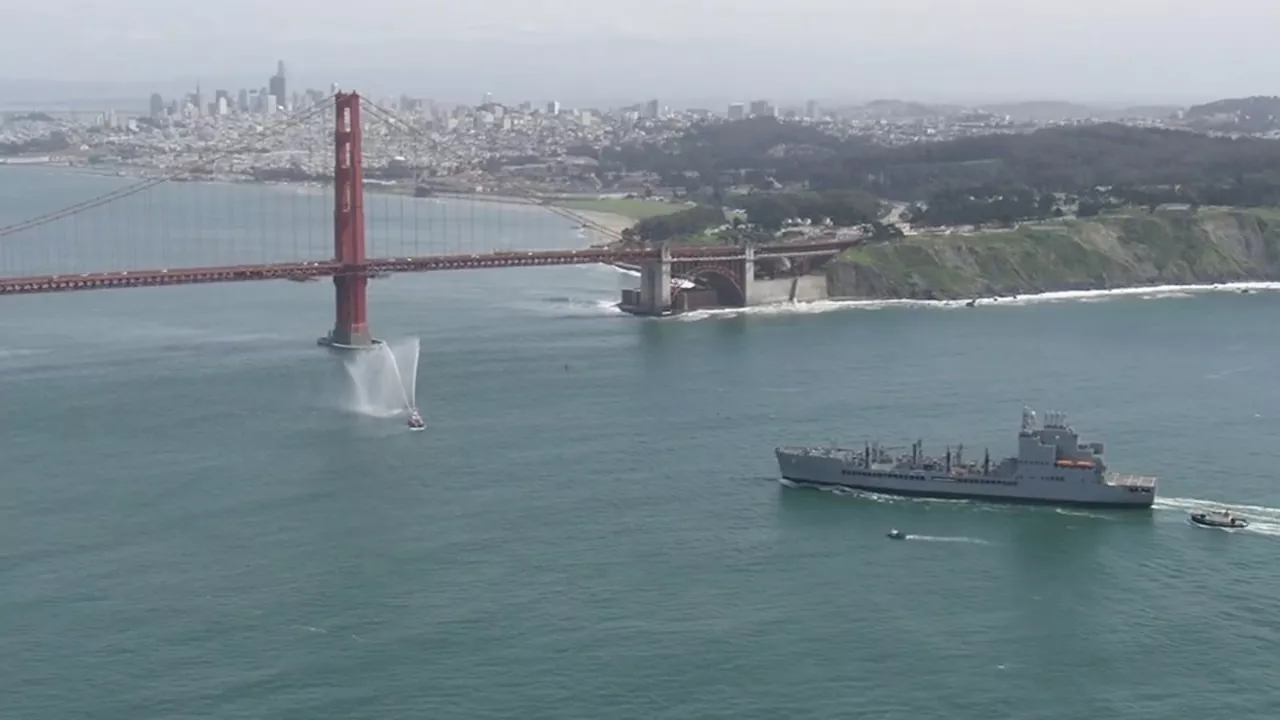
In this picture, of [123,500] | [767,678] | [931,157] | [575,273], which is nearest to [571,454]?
[123,500]

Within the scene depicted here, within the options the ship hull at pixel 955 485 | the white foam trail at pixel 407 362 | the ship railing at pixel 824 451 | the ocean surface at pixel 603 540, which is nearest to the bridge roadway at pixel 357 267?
the ocean surface at pixel 603 540

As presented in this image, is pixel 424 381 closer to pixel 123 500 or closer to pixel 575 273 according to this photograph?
pixel 123 500

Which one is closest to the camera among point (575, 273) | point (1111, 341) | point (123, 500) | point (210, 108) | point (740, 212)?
point (123, 500)

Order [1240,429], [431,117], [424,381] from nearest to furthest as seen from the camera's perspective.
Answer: [1240,429]
[424,381]
[431,117]

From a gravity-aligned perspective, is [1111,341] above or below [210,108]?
below

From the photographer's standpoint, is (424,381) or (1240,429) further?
(424,381)

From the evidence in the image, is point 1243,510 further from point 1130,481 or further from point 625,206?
point 625,206

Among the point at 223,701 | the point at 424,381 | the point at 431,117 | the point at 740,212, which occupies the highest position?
the point at 431,117

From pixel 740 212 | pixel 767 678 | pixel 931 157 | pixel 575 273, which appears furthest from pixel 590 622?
pixel 931 157
